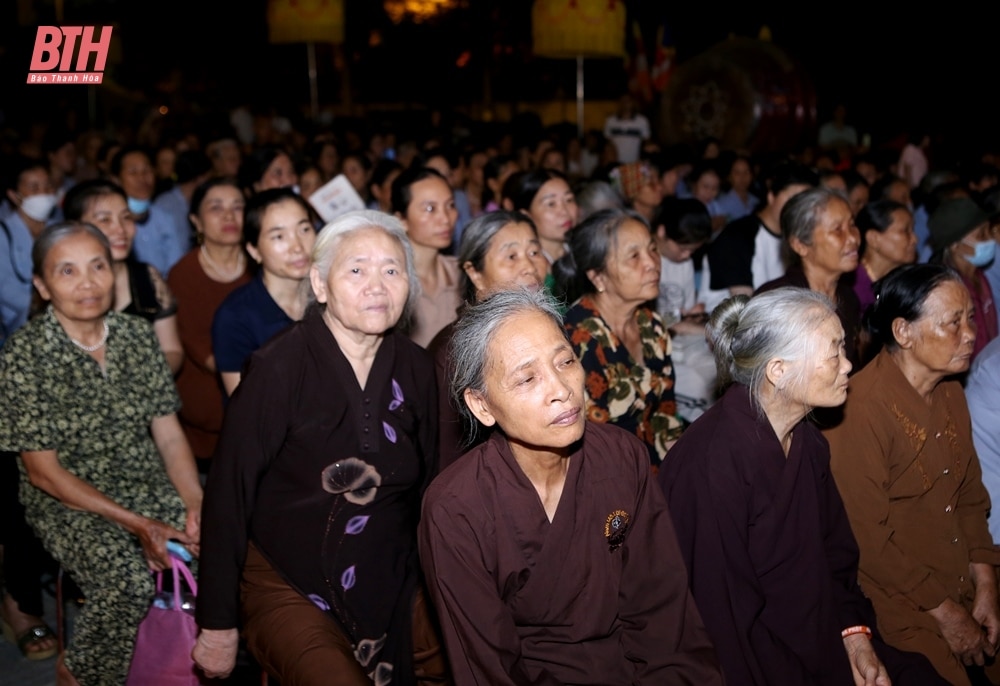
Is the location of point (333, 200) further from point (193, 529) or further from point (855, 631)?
point (855, 631)

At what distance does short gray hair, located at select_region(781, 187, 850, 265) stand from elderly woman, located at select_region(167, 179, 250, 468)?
8.08 ft

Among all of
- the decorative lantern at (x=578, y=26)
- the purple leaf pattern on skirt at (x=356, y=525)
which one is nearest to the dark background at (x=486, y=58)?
the decorative lantern at (x=578, y=26)

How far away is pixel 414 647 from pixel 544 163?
22.7 feet

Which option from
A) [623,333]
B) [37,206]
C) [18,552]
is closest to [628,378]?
[623,333]

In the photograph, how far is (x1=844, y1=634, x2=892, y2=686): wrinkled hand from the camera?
8.63 ft

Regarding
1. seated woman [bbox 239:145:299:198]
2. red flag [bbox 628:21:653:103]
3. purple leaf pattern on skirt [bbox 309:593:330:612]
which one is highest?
red flag [bbox 628:21:653:103]

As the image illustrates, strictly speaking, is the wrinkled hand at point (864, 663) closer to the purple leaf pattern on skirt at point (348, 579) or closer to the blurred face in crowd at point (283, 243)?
the purple leaf pattern on skirt at point (348, 579)

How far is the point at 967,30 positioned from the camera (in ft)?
45.8

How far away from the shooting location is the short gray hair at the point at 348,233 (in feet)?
9.20

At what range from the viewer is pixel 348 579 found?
8.74 ft

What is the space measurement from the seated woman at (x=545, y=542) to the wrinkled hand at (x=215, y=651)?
2.31 ft

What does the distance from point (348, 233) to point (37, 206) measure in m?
3.48

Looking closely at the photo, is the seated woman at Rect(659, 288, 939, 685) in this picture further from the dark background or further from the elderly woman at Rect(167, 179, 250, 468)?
the dark background

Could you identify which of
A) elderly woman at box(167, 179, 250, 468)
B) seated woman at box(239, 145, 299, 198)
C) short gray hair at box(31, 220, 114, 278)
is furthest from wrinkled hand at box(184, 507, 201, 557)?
seated woman at box(239, 145, 299, 198)
